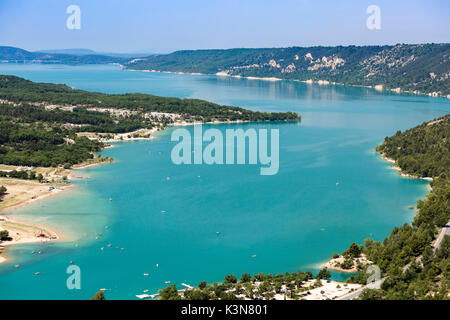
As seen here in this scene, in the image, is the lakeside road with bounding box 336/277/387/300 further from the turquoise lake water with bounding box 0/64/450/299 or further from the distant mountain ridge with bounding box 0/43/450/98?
the distant mountain ridge with bounding box 0/43/450/98

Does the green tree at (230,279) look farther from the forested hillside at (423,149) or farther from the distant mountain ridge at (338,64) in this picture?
the distant mountain ridge at (338,64)

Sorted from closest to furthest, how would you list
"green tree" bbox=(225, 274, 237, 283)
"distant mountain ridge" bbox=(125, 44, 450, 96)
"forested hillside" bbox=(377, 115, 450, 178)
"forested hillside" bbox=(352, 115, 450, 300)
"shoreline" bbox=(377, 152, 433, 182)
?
"forested hillside" bbox=(352, 115, 450, 300) < "green tree" bbox=(225, 274, 237, 283) < "shoreline" bbox=(377, 152, 433, 182) < "forested hillside" bbox=(377, 115, 450, 178) < "distant mountain ridge" bbox=(125, 44, 450, 96)

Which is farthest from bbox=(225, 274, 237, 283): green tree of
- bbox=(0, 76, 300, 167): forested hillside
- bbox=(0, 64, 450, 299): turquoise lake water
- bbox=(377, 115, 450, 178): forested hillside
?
bbox=(0, 76, 300, 167): forested hillside

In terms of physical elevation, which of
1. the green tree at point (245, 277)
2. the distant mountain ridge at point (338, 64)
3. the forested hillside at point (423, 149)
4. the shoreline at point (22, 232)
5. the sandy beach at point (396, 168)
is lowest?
→ the green tree at point (245, 277)

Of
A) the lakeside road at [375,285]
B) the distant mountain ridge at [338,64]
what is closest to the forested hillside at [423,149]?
the lakeside road at [375,285]

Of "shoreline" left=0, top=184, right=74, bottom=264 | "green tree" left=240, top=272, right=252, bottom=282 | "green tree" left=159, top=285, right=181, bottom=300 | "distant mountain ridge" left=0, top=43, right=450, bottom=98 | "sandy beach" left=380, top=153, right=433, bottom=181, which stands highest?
"distant mountain ridge" left=0, top=43, right=450, bottom=98
